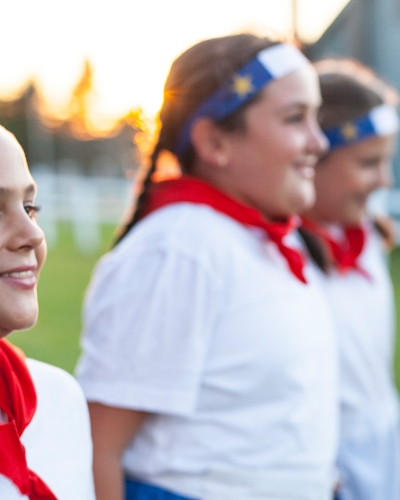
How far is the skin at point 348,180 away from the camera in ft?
10.6

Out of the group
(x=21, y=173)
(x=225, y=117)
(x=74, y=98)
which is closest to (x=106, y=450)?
(x=21, y=173)

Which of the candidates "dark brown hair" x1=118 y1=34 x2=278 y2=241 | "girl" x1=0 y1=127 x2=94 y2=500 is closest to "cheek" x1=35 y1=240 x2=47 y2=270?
"girl" x1=0 y1=127 x2=94 y2=500

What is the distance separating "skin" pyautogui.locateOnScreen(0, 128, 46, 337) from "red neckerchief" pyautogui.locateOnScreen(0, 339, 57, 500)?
7 centimetres

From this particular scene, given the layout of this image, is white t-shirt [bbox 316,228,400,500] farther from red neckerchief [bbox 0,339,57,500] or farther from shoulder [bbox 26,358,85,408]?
red neckerchief [bbox 0,339,57,500]

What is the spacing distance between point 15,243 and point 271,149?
3.74 ft

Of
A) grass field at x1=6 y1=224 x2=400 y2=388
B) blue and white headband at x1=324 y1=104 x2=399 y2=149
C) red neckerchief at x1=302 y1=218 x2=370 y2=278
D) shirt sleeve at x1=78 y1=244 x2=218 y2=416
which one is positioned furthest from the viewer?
grass field at x1=6 y1=224 x2=400 y2=388

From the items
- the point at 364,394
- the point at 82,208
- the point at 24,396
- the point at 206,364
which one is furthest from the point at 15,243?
the point at 82,208

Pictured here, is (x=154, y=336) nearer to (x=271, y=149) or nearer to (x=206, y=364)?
(x=206, y=364)

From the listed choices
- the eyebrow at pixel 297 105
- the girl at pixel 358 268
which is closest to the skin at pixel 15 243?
the eyebrow at pixel 297 105

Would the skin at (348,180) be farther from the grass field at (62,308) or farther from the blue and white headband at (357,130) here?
the grass field at (62,308)

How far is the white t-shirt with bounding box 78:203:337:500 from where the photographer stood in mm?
2062

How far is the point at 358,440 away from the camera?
115 inches

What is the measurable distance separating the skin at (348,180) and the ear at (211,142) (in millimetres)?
921

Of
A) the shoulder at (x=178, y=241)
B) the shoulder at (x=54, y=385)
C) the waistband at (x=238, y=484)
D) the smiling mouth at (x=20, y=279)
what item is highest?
the smiling mouth at (x=20, y=279)
